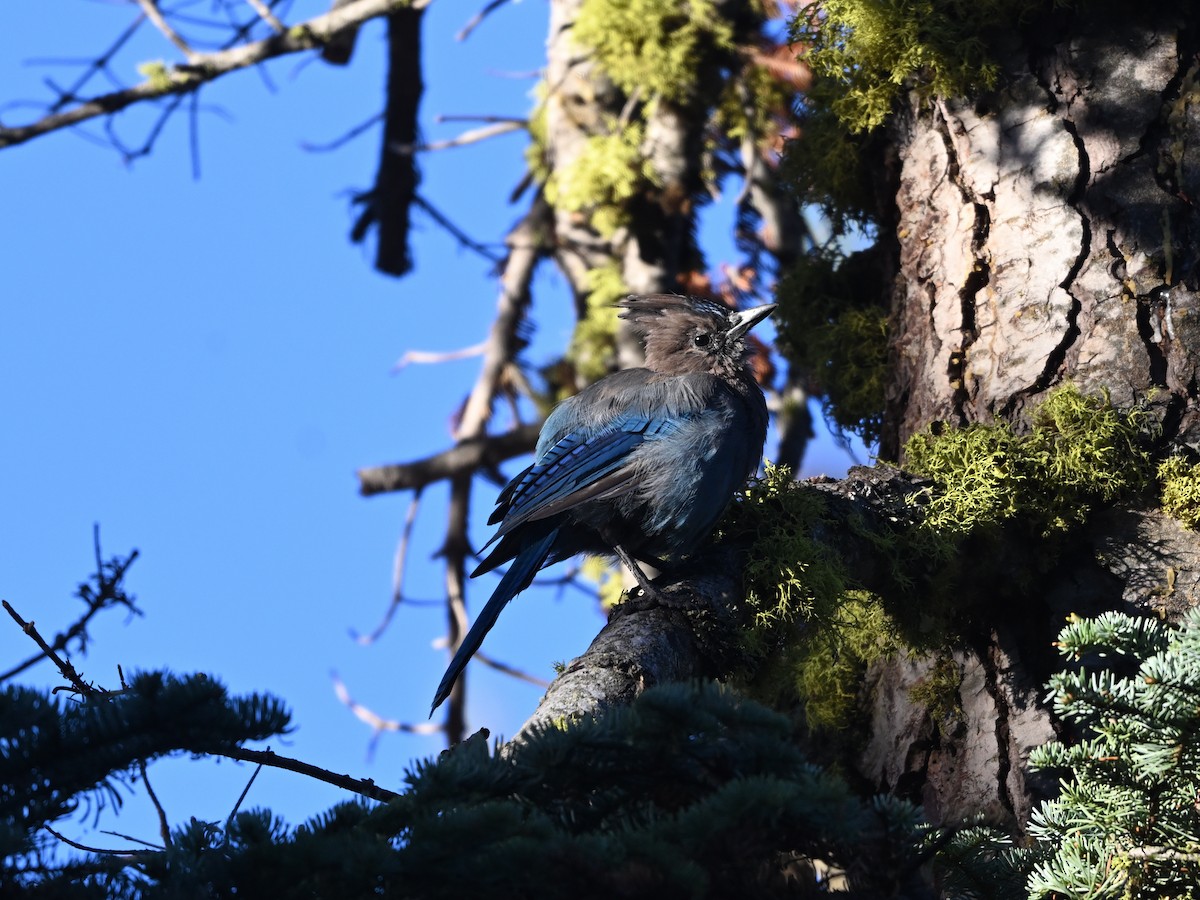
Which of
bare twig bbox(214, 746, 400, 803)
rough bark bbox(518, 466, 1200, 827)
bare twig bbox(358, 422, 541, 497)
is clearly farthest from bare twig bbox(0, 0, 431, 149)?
bare twig bbox(214, 746, 400, 803)

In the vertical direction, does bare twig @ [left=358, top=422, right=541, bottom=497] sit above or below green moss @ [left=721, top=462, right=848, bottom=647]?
above

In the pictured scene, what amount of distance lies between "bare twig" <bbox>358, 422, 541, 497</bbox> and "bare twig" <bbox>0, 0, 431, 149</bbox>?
72.7 inches

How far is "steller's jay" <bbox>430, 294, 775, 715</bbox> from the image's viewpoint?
3656 mm

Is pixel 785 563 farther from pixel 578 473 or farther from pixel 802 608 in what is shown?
pixel 578 473

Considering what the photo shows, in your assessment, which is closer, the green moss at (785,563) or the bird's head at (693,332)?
the green moss at (785,563)

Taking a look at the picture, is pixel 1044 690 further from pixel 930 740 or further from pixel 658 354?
pixel 658 354

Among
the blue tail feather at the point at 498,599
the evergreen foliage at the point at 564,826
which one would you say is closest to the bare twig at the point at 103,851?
the evergreen foliage at the point at 564,826

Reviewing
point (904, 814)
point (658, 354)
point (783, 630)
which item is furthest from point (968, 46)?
point (904, 814)

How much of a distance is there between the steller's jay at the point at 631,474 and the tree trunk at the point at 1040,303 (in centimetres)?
55

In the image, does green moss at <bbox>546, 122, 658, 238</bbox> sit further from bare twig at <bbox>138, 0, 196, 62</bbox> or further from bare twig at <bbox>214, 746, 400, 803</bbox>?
bare twig at <bbox>214, 746, 400, 803</bbox>

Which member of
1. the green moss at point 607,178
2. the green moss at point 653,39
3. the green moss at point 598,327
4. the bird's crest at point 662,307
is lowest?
the bird's crest at point 662,307

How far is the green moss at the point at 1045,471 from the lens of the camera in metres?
3.31

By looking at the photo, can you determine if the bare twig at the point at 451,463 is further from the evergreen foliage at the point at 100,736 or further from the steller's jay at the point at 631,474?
A: the evergreen foliage at the point at 100,736

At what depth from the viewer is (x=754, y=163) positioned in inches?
241
